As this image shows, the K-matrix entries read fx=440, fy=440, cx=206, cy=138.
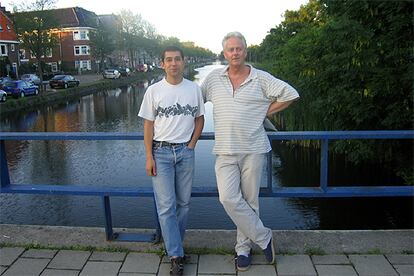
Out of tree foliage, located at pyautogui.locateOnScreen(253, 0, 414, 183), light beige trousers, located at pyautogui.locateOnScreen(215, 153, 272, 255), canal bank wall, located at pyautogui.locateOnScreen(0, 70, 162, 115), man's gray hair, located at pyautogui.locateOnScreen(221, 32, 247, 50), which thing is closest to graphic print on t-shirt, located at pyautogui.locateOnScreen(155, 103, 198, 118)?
light beige trousers, located at pyautogui.locateOnScreen(215, 153, 272, 255)

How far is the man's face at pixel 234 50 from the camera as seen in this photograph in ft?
10.7

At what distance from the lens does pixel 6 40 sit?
149 feet

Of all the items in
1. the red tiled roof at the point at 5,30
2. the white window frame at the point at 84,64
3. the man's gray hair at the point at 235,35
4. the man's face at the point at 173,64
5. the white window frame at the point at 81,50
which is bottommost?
the man's face at the point at 173,64

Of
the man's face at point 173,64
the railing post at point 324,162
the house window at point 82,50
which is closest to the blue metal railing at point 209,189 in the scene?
the railing post at point 324,162

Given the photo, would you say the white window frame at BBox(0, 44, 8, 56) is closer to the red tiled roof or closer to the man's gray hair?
the red tiled roof

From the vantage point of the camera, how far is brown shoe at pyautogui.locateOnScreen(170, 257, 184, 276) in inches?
133

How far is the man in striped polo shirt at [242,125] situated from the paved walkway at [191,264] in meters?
0.22

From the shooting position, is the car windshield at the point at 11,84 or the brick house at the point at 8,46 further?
the brick house at the point at 8,46

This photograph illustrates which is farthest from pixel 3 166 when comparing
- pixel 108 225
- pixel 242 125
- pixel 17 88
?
pixel 17 88

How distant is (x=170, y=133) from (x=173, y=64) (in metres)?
0.53

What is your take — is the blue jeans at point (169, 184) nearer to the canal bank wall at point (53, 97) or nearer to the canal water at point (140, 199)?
the canal water at point (140, 199)

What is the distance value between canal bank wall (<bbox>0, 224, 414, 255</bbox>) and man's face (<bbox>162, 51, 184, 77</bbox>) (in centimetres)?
153

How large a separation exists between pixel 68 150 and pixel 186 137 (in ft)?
41.8

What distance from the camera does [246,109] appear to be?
332 centimetres
